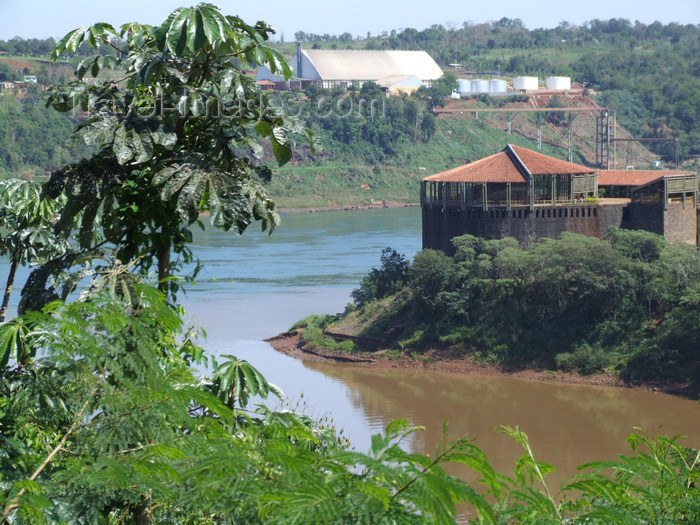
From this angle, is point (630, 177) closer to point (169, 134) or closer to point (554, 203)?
point (554, 203)

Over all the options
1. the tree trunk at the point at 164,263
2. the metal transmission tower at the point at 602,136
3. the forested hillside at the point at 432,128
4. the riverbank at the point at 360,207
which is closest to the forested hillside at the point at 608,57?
the forested hillside at the point at 432,128

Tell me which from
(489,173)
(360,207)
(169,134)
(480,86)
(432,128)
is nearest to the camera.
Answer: (169,134)

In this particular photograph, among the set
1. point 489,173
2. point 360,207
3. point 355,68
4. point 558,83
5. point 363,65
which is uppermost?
point 363,65

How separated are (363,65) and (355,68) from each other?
175cm

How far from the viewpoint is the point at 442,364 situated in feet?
74.4

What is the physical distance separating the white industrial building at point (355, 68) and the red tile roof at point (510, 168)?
48.2 meters

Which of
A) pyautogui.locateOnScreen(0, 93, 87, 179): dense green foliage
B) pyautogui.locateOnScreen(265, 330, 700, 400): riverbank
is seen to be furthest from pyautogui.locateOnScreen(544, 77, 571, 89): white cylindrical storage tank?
pyautogui.locateOnScreen(265, 330, 700, 400): riverbank

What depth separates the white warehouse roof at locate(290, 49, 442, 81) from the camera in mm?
77188

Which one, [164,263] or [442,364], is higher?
[164,263]

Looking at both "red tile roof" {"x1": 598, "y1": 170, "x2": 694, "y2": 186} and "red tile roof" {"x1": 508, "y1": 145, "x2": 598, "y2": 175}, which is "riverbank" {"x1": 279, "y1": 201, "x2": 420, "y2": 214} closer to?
"red tile roof" {"x1": 598, "y1": 170, "x2": 694, "y2": 186}

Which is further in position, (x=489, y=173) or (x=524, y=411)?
(x=489, y=173)

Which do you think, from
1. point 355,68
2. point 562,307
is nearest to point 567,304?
point 562,307

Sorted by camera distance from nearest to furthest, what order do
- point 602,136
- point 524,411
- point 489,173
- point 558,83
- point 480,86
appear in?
1. point 524,411
2. point 489,173
3. point 602,136
4. point 480,86
5. point 558,83

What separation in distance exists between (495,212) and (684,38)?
304 ft
